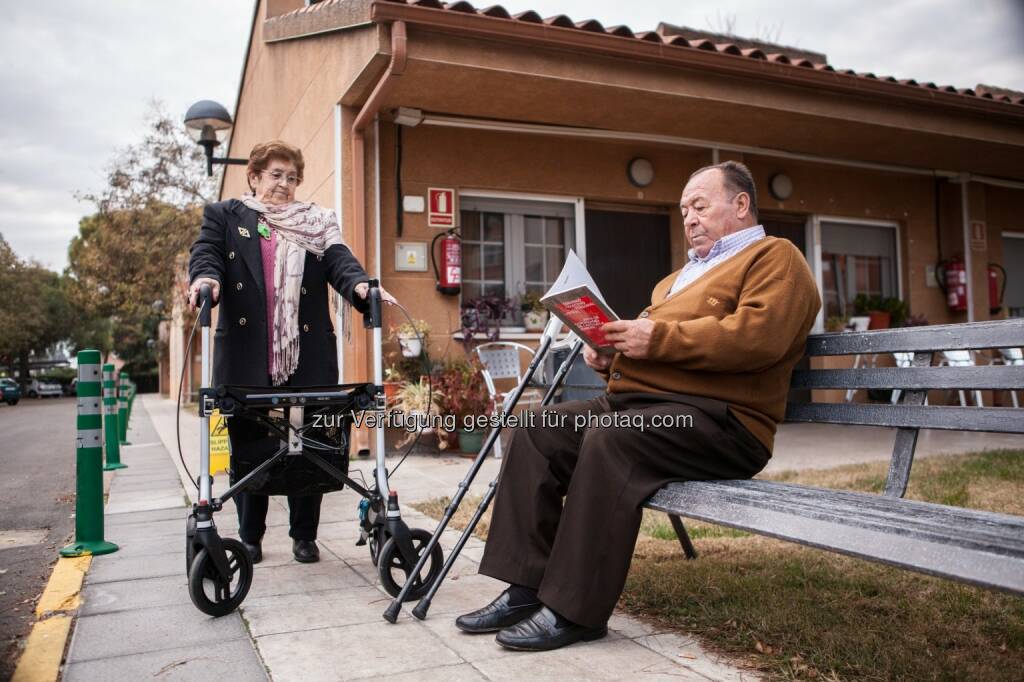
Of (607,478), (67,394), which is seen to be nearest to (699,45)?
(607,478)

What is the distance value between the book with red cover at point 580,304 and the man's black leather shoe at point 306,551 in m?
1.61

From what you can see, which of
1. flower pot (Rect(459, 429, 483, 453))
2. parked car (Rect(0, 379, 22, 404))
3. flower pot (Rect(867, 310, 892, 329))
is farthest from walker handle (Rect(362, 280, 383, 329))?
parked car (Rect(0, 379, 22, 404))

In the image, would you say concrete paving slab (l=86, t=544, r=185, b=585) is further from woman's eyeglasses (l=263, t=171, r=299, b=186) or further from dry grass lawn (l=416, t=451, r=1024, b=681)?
dry grass lawn (l=416, t=451, r=1024, b=681)

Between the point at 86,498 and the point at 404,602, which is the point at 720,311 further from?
the point at 86,498

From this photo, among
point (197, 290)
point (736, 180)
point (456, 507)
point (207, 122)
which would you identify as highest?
point (207, 122)

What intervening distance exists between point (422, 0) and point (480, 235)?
7.75 ft

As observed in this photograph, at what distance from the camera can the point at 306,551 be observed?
3.37 meters

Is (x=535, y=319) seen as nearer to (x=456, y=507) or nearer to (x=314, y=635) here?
(x=456, y=507)

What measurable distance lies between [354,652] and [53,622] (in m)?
1.11

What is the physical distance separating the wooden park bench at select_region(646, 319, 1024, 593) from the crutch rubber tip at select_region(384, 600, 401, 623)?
0.89 metres

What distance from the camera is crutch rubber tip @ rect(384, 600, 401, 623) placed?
2.53 meters

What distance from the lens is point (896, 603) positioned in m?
2.59

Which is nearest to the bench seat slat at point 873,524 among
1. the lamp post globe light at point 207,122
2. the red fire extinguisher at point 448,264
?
the red fire extinguisher at point 448,264

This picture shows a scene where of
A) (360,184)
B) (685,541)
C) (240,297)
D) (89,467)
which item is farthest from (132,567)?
(360,184)
